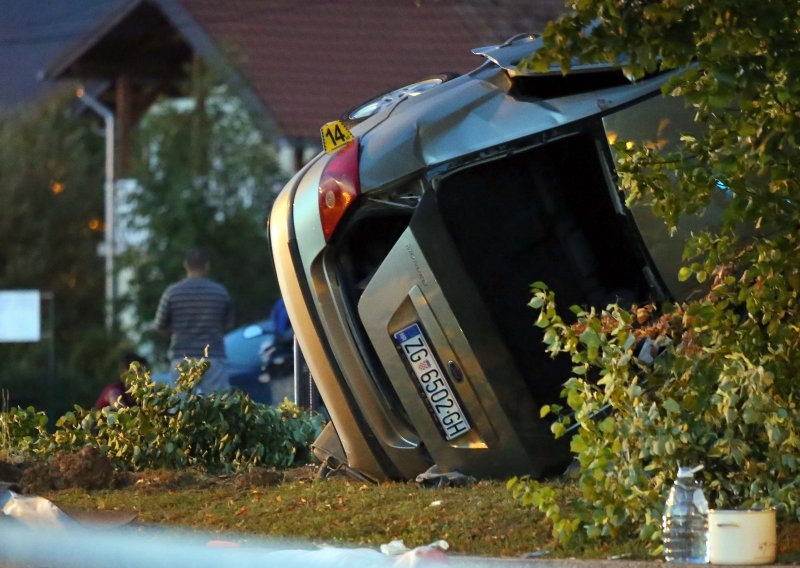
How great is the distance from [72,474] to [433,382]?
1.84 m

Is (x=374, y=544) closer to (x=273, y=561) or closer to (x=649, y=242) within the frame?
(x=273, y=561)

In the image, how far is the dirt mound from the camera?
26.1ft

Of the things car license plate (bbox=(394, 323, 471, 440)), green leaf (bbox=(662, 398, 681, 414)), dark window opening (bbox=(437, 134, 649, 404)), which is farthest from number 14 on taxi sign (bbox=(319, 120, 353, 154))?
green leaf (bbox=(662, 398, 681, 414))

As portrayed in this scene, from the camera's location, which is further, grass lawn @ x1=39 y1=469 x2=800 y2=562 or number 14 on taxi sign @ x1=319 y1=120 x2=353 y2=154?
number 14 on taxi sign @ x1=319 y1=120 x2=353 y2=154

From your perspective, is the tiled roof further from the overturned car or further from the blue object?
the overturned car

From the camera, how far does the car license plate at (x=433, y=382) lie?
Answer: 24.6 feet

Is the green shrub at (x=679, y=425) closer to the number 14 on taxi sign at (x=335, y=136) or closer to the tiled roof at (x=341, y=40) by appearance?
the number 14 on taxi sign at (x=335, y=136)

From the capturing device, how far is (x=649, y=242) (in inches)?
299

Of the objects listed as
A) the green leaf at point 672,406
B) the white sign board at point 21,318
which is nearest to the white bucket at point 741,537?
the green leaf at point 672,406

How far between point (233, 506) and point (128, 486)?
0.92 m

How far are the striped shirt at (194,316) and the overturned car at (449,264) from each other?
5.78 meters

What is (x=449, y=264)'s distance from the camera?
7.50m

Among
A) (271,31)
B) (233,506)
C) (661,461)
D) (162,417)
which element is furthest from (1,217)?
(661,461)

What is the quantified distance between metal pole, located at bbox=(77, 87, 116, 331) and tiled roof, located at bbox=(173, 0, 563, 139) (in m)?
3.07
